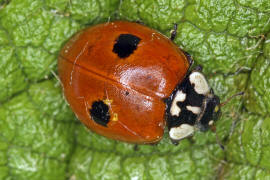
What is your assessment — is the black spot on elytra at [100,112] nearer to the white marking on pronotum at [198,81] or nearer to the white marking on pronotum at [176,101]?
the white marking on pronotum at [176,101]

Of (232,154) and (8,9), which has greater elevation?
(8,9)

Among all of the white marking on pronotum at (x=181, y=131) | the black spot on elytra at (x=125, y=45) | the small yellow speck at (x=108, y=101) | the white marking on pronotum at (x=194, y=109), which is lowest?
the white marking on pronotum at (x=181, y=131)

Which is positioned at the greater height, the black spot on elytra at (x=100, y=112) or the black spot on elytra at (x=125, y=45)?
the black spot on elytra at (x=125, y=45)

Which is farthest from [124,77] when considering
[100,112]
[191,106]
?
[191,106]

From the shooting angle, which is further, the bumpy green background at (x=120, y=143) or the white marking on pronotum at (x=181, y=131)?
the white marking on pronotum at (x=181, y=131)

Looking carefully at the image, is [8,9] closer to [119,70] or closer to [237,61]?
[119,70]

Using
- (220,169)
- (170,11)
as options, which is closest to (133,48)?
(170,11)

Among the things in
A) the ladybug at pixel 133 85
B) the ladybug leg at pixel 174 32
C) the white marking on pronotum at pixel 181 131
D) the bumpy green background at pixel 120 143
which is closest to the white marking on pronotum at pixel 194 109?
the ladybug at pixel 133 85

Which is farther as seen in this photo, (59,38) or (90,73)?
(59,38)
